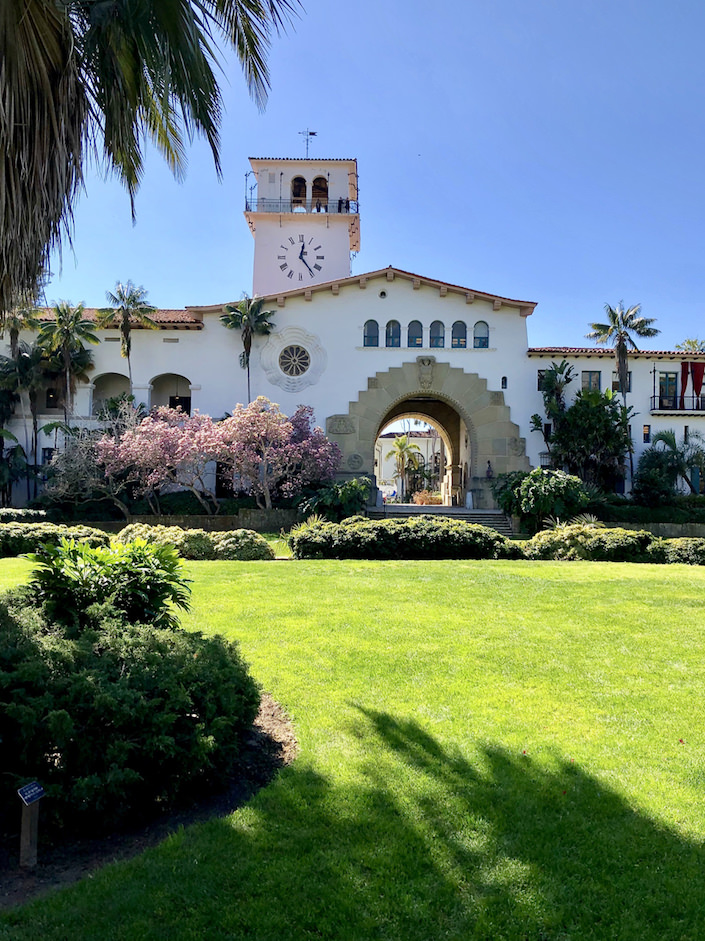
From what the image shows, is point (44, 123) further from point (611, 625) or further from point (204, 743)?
point (611, 625)

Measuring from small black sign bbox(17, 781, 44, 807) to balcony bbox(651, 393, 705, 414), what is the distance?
36.9 metres

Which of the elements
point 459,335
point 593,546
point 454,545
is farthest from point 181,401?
point 593,546

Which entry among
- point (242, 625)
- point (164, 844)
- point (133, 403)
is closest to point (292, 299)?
point (133, 403)

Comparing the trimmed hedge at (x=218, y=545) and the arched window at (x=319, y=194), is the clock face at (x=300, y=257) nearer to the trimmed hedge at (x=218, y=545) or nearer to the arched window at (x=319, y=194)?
the arched window at (x=319, y=194)

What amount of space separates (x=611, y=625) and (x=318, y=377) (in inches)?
1092

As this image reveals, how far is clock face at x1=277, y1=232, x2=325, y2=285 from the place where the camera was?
145ft

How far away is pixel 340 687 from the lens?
6.04m

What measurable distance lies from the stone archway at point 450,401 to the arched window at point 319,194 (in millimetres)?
17163

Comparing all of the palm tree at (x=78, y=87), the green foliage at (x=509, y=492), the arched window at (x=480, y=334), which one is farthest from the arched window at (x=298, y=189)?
the palm tree at (x=78, y=87)

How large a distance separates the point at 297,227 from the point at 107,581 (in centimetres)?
4273

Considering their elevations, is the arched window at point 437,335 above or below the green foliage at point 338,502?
above

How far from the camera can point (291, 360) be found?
35.0m

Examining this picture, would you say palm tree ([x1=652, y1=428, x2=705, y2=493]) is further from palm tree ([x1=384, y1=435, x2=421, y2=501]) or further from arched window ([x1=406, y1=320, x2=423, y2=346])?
palm tree ([x1=384, y1=435, x2=421, y2=501])

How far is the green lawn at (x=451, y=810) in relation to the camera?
122 inches
